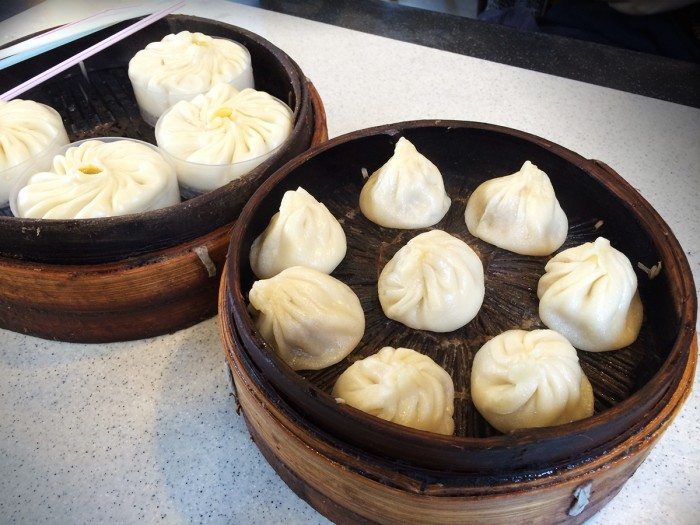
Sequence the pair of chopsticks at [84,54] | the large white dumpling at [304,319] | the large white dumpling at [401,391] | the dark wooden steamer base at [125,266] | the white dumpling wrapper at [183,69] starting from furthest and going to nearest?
the white dumpling wrapper at [183,69] → the pair of chopsticks at [84,54] → the dark wooden steamer base at [125,266] → the large white dumpling at [304,319] → the large white dumpling at [401,391]

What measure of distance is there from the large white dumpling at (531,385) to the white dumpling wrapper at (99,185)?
101cm

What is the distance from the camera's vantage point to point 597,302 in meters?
1.31

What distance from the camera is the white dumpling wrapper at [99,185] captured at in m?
1.51

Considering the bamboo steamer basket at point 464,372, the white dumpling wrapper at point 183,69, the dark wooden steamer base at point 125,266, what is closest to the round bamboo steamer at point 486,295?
the bamboo steamer basket at point 464,372

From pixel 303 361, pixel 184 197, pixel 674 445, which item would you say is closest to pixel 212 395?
pixel 303 361

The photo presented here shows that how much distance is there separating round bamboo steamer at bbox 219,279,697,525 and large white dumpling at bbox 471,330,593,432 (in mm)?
145

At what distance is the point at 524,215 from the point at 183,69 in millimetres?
1310

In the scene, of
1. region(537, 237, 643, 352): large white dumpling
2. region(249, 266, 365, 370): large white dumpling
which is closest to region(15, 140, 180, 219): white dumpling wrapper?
region(249, 266, 365, 370): large white dumpling

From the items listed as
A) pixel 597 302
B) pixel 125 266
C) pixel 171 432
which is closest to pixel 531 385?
pixel 597 302

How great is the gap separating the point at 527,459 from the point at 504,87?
204cm

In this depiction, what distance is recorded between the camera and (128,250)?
1.46 m

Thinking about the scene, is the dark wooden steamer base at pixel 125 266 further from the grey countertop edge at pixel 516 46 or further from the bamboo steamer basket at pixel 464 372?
the grey countertop edge at pixel 516 46

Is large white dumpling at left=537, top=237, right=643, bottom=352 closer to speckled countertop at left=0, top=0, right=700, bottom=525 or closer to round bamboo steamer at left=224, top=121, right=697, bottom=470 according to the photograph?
round bamboo steamer at left=224, top=121, right=697, bottom=470

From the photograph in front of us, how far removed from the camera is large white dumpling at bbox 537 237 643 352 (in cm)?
130
